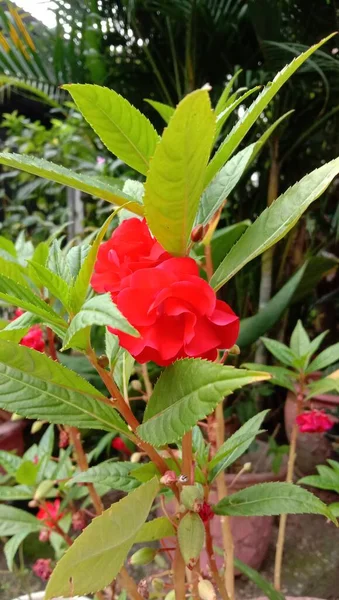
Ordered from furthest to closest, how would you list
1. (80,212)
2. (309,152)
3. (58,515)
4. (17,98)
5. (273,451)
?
(17,98)
(80,212)
(309,152)
(273,451)
(58,515)

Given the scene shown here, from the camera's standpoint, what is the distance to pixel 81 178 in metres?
0.30

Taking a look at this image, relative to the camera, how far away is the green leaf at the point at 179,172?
23cm

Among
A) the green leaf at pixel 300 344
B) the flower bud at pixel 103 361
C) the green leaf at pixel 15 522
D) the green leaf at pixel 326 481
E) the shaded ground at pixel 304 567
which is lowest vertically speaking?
the shaded ground at pixel 304 567

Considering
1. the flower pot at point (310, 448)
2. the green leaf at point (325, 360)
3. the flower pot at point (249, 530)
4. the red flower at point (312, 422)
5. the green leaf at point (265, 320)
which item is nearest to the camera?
the green leaf at point (325, 360)

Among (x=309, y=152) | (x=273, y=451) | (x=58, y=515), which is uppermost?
(x=309, y=152)

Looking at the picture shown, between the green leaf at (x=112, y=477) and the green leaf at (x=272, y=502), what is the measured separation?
69 millimetres

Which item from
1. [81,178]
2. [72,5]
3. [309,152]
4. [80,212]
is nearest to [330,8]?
[309,152]

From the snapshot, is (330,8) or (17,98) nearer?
(330,8)

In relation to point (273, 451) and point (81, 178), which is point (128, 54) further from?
point (81, 178)

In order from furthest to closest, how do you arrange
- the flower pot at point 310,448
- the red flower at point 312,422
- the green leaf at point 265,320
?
1. the flower pot at point 310,448
2. the green leaf at point 265,320
3. the red flower at point 312,422

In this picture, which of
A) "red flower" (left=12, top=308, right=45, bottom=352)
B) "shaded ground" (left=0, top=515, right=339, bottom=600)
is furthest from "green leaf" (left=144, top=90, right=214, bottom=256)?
"shaded ground" (left=0, top=515, right=339, bottom=600)

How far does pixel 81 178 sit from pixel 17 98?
2.76 metres

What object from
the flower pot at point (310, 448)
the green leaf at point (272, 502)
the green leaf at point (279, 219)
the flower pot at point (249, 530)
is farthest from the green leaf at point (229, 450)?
the flower pot at point (310, 448)

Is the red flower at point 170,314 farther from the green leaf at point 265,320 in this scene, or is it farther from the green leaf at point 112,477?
the green leaf at point 265,320
